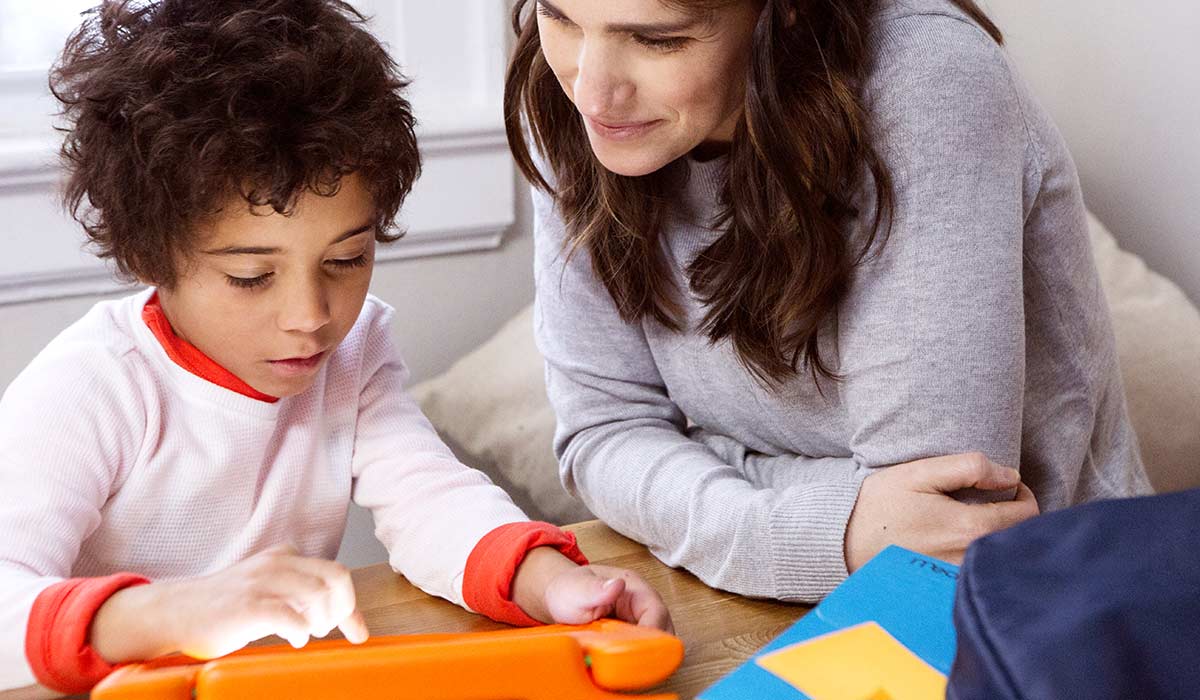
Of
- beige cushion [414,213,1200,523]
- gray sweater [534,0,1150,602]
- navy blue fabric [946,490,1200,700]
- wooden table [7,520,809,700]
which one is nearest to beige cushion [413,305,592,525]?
beige cushion [414,213,1200,523]

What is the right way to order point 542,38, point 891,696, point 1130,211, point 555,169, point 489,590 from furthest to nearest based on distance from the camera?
point 1130,211 < point 555,169 < point 542,38 < point 489,590 < point 891,696

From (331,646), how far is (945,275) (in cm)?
47

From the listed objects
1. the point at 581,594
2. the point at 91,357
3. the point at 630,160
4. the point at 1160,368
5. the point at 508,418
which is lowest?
the point at 508,418

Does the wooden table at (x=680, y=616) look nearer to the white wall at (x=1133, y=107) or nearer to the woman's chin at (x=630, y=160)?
the woman's chin at (x=630, y=160)

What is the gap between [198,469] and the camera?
912 millimetres

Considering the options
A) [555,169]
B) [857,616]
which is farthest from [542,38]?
[857,616]

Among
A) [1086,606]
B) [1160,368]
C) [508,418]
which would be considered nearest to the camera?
[1086,606]

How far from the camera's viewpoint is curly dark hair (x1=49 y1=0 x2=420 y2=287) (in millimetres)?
832

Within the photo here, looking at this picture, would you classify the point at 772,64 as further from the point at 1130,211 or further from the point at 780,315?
the point at 1130,211

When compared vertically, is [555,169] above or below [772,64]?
below

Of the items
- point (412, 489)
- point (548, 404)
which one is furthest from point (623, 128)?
point (548, 404)

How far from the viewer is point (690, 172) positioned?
1.01 m

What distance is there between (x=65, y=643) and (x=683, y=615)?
0.39m

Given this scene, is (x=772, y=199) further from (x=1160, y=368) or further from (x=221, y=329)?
(x=1160, y=368)
